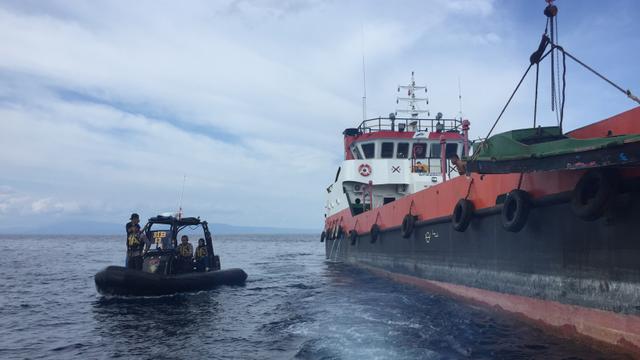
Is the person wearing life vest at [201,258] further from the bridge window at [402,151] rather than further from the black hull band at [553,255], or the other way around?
the bridge window at [402,151]

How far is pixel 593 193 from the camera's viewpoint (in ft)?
18.8

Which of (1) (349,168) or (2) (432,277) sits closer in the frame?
(2) (432,277)

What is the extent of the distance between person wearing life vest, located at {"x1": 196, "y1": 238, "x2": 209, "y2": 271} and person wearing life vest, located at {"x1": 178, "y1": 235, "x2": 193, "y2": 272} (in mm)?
343

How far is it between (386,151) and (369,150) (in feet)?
2.15

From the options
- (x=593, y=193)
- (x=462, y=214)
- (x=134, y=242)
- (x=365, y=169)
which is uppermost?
(x=365, y=169)

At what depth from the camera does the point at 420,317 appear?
27.3 feet

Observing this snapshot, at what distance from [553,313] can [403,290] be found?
5.31m

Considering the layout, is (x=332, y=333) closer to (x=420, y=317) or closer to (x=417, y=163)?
(x=420, y=317)

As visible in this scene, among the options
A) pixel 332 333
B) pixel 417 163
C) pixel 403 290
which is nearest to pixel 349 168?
pixel 417 163

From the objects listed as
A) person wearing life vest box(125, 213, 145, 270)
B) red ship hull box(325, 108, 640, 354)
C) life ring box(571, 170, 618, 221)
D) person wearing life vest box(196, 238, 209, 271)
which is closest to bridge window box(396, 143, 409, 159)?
red ship hull box(325, 108, 640, 354)

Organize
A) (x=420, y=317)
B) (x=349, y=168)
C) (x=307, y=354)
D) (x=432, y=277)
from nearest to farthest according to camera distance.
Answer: (x=307, y=354)
(x=420, y=317)
(x=432, y=277)
(x=349, y=168)

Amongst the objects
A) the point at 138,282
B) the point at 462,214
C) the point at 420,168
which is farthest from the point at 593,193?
the point at 420,168

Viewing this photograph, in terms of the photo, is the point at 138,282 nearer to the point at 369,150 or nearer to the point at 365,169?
the point at 365,169

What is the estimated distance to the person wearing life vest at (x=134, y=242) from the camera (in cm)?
1199
